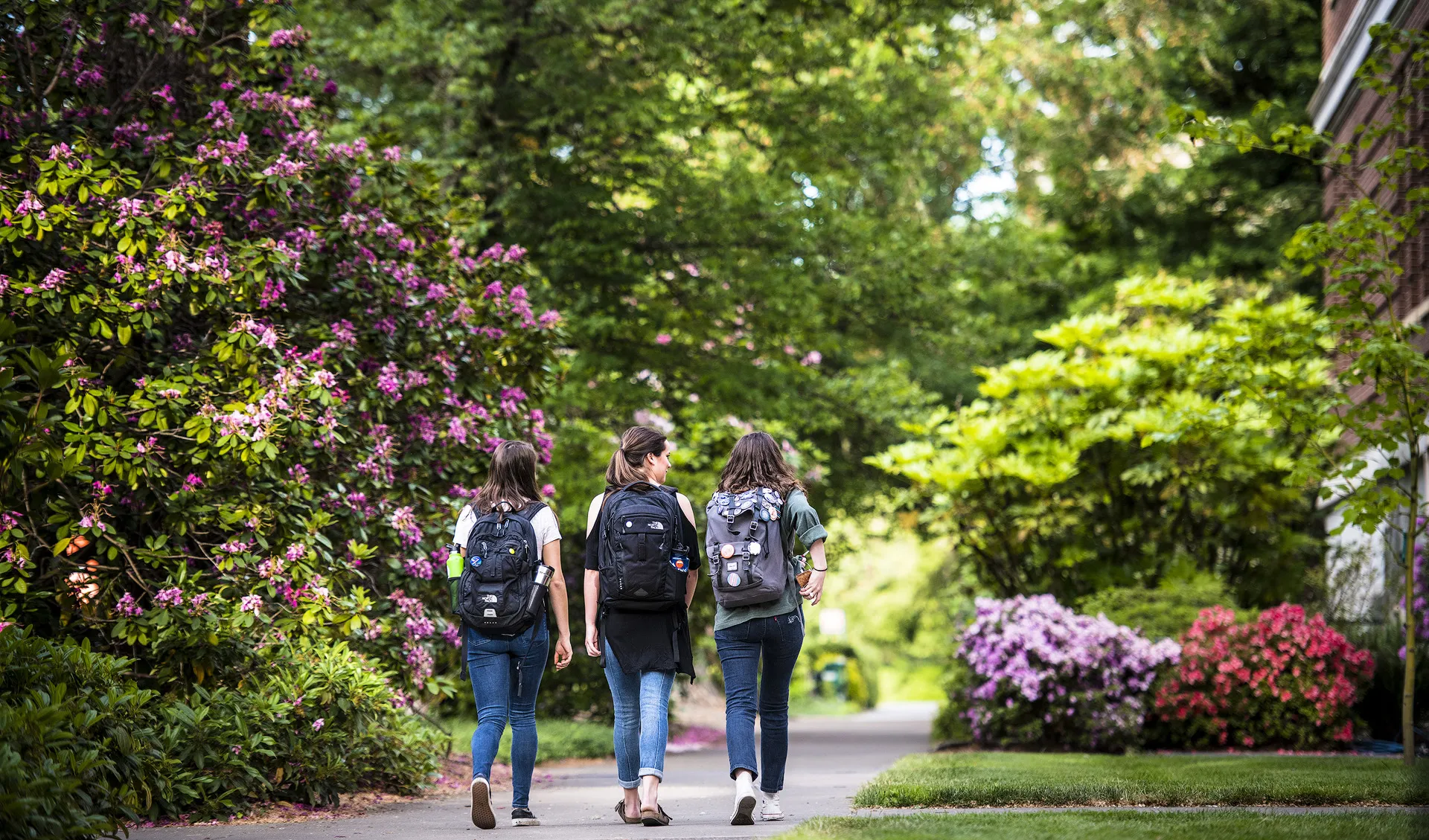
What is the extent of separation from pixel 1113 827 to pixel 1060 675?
5761 millimetres

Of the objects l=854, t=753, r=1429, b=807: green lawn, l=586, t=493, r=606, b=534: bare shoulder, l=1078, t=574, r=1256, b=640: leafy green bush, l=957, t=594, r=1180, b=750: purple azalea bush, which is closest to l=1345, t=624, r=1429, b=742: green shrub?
l=1078, t=574, r=1256, b=640: leafy green bush

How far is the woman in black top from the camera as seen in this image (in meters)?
6.64

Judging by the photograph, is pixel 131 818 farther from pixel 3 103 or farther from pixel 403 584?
pixel 3 103

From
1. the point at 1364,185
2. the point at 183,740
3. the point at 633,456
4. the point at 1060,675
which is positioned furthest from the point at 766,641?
the point at 1364,185

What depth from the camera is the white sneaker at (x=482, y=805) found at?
663 centimetres

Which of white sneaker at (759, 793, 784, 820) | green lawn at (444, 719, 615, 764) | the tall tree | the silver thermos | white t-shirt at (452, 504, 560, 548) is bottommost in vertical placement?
green lawn at (444, 719, 615, 764)

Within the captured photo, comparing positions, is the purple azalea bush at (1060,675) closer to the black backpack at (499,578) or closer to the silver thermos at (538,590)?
the silver thermos at (538,590)

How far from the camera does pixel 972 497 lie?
14.6m

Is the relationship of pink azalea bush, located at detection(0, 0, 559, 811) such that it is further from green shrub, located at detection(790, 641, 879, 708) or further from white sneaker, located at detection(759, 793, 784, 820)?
green shrub, located at detection(790, 641, 879, 708)

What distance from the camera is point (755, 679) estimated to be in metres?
6.81

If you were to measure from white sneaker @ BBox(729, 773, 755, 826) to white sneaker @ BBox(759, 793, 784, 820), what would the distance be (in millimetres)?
181

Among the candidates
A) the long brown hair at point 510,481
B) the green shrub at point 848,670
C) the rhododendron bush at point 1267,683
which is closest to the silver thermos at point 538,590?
the long brown hair at point 510,481

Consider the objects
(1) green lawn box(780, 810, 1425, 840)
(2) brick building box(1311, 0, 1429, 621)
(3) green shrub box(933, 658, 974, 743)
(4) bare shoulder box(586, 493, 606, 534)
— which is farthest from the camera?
(2) brick building box(1311, 0, 1429, 621)

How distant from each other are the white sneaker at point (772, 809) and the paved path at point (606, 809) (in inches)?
3.5
